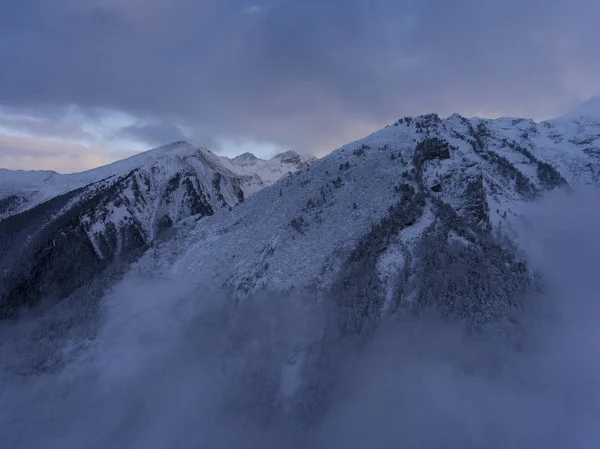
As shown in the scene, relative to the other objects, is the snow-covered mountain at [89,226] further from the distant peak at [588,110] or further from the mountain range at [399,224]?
the distant peak at [588,110]

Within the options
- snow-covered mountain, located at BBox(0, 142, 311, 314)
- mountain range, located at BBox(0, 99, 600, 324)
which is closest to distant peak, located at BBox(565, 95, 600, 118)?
mountain range, located at BBox(0, 99, 600, 324)

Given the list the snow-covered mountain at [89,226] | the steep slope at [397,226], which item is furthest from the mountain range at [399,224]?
the snow-covered mountain at [89,226]

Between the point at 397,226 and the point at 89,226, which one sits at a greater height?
the point at 397,226

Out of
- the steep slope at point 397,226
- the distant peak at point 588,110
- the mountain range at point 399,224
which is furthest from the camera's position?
the distant peak at point 588,110

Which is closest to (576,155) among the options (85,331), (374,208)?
(374,208)

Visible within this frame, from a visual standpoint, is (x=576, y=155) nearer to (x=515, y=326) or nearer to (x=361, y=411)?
(x=515, y=326)

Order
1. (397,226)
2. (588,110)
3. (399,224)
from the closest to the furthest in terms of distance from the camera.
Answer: (397,226), (399,224), (588,110)

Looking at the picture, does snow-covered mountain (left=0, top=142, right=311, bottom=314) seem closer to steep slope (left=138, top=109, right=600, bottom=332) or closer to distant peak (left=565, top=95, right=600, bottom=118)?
steep slope (left=138, top=109, right=600, bottom=332)

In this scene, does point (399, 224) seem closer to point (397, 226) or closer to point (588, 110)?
point (397, 226)

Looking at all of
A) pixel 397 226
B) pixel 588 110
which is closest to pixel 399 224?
pixel 397 226
